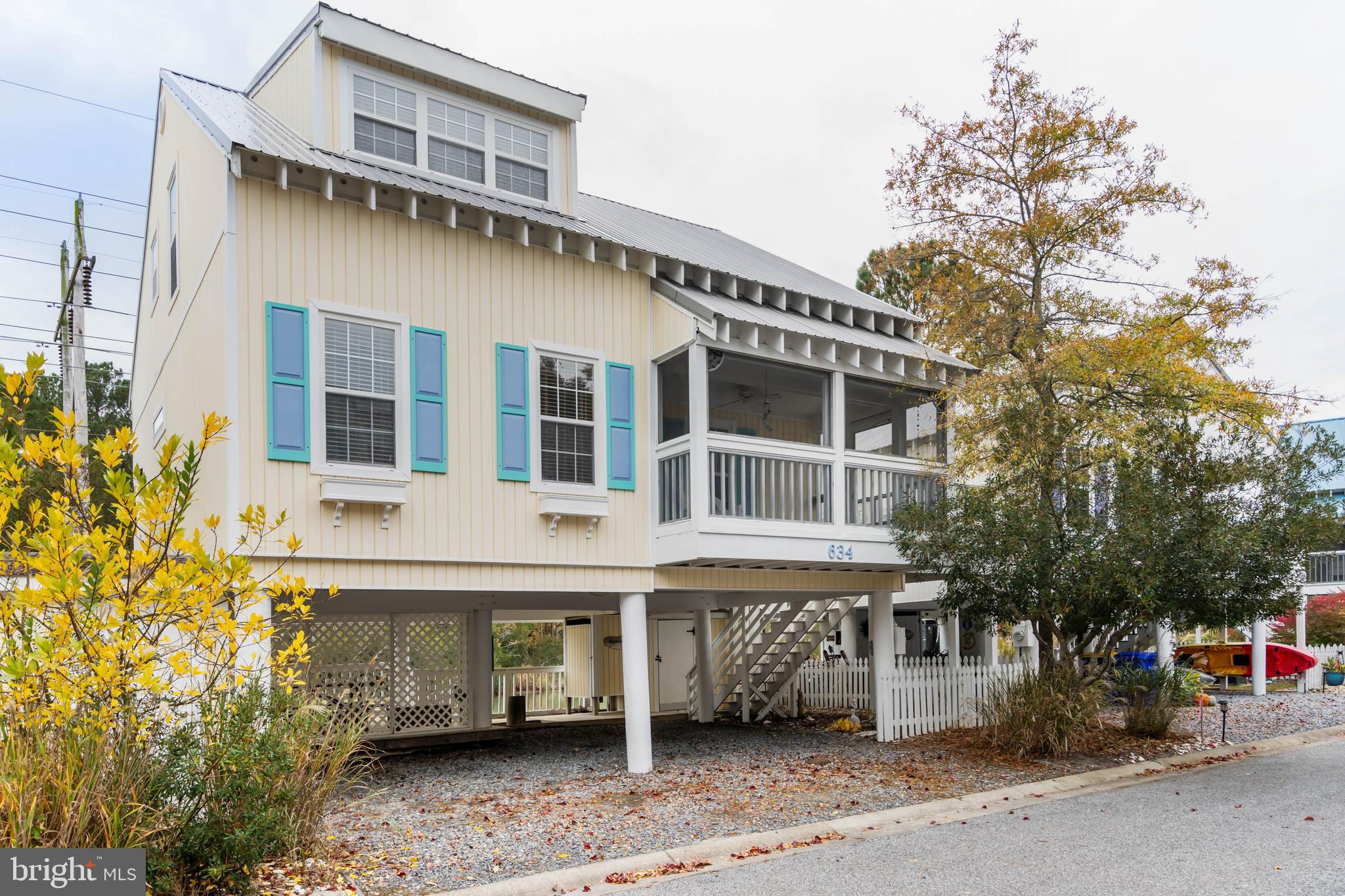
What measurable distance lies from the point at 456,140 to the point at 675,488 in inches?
195

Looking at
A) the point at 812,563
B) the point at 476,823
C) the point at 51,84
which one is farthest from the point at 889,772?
the point at 51,84

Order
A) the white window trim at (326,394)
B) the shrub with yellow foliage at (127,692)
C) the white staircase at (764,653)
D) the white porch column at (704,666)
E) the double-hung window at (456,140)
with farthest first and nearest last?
the white porch column at (704,666), the white staircase at (764,653), the double-hung window at (456,140), the white window trim at (326,394), the shrub with yellow foliage at (127,692)

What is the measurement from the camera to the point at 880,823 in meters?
9.04

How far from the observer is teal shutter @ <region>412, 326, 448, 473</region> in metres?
9.95

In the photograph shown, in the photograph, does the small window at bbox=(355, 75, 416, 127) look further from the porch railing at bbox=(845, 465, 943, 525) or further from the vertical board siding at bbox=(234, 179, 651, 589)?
the porch railing at bbox=(845, 465, 943, 525)

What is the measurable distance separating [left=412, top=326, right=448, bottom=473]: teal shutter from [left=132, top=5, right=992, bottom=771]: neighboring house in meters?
0.02

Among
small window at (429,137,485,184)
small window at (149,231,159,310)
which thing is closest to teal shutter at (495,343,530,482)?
small window at (429,137,485,184)

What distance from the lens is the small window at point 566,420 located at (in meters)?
11.0

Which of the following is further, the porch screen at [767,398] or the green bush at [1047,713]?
the porch screen at [767,398]

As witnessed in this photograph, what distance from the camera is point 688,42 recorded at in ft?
53.5

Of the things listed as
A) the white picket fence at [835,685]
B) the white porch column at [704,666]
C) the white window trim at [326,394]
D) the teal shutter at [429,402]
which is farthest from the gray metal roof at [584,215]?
the white picket fence at [835,685]

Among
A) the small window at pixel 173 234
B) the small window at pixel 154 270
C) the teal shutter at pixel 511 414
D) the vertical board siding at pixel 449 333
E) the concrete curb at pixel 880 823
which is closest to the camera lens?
the concrete curb at pixel 880 823

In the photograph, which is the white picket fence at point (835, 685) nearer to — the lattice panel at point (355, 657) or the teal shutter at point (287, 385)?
the lattice panel at point (355, 657)

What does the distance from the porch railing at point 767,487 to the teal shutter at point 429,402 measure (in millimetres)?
3031
